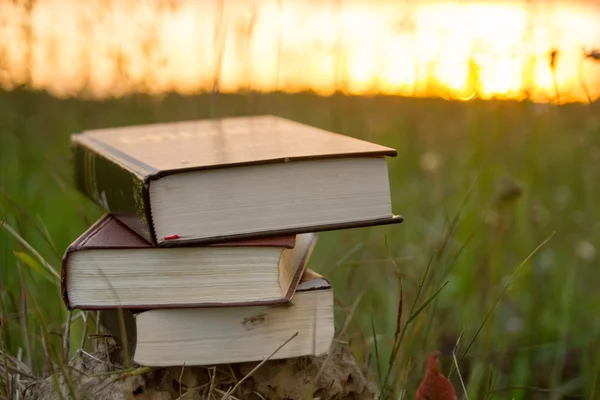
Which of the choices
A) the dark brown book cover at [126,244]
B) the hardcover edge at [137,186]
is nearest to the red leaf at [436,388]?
the dark brown book cover at [126,244]

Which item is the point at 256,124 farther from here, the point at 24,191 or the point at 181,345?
the point at 24,191

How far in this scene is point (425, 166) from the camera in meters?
2.63

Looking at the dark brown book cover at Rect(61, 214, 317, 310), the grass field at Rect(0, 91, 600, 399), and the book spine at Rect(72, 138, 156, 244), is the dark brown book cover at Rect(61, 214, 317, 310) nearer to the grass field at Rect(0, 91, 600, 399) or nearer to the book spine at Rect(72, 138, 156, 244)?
the book spine at Rect(72, 138, 156, 244)

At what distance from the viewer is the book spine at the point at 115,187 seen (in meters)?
0.94

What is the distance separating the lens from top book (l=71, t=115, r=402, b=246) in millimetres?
946

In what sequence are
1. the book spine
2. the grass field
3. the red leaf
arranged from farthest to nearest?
the grass field < the book spine < the red leaf

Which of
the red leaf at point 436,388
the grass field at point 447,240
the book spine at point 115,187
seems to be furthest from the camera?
the grass field at point 447,240

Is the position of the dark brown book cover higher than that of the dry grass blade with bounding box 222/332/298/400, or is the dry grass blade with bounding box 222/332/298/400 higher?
the dark brown book cover

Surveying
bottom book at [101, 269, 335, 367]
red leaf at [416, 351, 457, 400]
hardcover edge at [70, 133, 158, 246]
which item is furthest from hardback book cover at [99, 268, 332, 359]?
red leaf at [416, 351, 457, 400]

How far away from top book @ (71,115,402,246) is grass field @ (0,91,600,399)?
0.51ft

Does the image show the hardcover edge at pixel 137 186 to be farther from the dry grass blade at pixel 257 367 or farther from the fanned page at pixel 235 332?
the dry grass blade at pixel 257 367

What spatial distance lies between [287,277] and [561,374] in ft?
2.89

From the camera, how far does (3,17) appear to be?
1.50 m

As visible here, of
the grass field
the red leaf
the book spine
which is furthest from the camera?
the grass field
